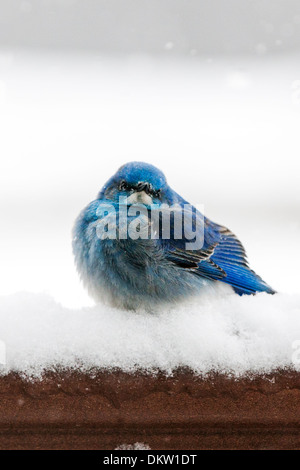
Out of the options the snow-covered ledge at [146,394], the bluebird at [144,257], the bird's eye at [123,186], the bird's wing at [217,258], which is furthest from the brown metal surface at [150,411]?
the bird's eye at [123,186]

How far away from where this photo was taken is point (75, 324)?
1.30m

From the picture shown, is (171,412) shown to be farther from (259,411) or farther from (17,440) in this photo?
(17,440)

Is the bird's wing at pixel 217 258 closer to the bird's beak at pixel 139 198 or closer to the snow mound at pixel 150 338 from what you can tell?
the bird's beak at pixel 139 198

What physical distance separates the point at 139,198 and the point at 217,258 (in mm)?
395

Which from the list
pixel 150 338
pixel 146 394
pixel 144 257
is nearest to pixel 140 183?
pixel 144 257

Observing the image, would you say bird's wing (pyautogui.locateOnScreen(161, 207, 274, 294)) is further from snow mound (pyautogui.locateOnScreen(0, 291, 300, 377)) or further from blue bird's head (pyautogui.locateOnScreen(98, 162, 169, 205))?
snow mound (pyautogui.locateOnScreen(0, 291, 300, 377))

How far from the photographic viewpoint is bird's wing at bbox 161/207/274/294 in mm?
1828

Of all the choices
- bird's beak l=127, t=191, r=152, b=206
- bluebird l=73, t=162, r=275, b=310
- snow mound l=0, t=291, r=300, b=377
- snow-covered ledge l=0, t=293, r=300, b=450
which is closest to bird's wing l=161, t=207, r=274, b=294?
bluebird l=73, t=162, r=275, b=310

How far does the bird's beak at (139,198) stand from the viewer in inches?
70.4

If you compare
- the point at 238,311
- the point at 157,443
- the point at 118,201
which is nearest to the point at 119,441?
the point at 157,443

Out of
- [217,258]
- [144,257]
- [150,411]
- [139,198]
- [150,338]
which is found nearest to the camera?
[150,411]

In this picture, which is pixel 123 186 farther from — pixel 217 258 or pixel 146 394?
pixel 146 394

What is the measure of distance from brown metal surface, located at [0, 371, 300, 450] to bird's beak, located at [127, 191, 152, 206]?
0.73 m

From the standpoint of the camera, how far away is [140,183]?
1.79 metres
